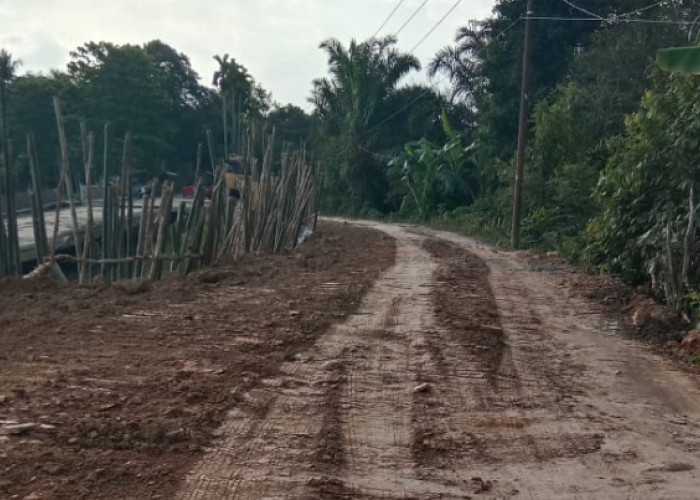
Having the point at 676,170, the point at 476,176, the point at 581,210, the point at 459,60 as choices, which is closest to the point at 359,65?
the point at 459,60

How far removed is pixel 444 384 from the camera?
18.6 feet

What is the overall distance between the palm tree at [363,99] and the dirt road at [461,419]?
29370mm

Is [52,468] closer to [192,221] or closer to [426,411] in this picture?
[426,411]

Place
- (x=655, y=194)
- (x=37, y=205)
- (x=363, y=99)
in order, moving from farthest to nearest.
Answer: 1. (x=363, y=99)
2. (x=655, y=194)
3. (x=37, y=205)

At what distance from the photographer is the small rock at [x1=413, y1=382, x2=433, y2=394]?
5.42 meters

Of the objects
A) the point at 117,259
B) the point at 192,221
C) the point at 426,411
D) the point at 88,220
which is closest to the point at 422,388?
the point at 426,411

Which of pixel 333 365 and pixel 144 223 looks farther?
pixel 144 223

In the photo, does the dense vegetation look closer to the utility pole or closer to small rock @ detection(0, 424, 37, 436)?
the utility pole

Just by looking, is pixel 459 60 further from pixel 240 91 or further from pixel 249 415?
pixel 249 415

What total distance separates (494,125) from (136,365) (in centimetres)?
2391

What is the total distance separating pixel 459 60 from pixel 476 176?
20.9ft

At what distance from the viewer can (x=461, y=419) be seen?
15.9 feet

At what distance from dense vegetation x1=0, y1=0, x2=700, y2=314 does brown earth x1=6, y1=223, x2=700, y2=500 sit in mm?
2292

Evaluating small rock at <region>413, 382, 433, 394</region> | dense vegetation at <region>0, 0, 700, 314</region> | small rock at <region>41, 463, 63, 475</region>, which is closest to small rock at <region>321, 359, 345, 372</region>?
small rock at <region>413, 382, 433, 394</region>
